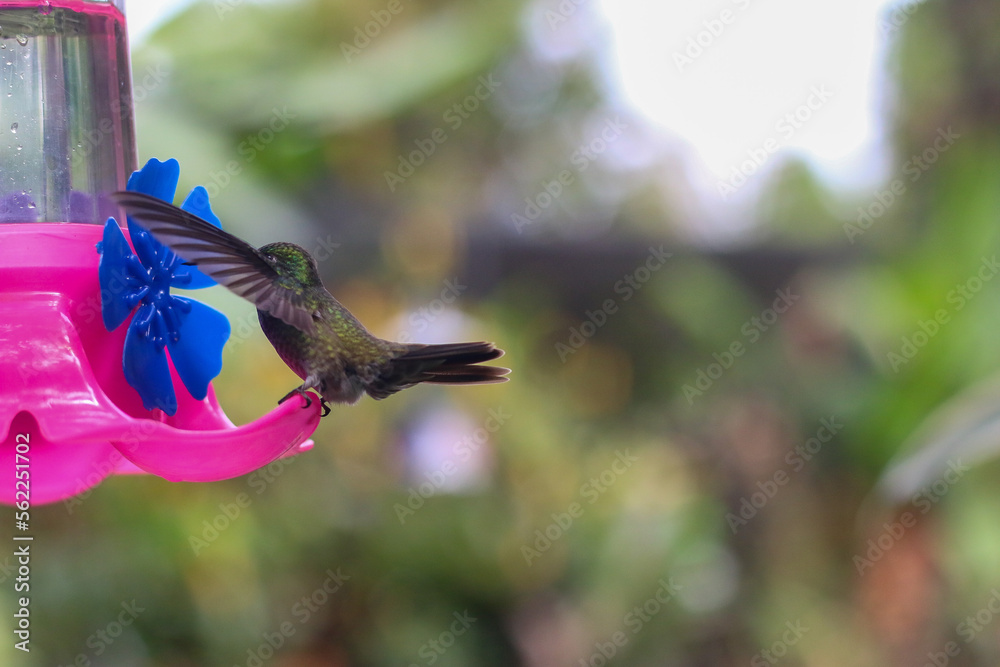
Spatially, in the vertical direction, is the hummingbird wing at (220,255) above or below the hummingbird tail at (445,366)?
above

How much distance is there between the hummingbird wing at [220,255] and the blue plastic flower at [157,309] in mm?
114

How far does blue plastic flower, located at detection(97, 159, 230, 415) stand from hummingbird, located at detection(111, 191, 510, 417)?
0.08 meters

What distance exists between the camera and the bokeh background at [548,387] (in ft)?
16.2

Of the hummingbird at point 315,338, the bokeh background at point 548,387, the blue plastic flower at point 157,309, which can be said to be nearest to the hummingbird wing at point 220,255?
the hummingbird at point 315,338

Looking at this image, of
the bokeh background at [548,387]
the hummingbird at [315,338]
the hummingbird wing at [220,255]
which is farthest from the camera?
the bokeh background at [548,387]

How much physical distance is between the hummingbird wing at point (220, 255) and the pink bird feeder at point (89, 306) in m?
0.17

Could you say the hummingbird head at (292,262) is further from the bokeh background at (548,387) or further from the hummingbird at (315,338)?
the bokeh background at (548,387)

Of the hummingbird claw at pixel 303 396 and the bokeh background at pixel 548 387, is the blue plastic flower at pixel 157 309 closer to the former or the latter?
the hummingbird claw at pixel 303 396

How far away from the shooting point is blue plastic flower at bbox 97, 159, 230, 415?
67.0 inches

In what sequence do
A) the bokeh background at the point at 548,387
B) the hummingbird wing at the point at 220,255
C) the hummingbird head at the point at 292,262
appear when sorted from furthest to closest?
Answer: the bokeh background at the point at 548,387 < the hummingbird head at the point at 292,262 < the hummingbird wing at the point at 220,255

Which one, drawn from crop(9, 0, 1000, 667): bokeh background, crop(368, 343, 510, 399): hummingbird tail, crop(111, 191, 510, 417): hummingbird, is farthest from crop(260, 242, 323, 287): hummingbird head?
crop(9, 0, 1000, 667): bokeh background

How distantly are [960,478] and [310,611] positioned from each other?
3809 mm

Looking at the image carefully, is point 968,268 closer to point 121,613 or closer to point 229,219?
point 229,219

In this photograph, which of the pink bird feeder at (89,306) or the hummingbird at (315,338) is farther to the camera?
the hummingbird at (315,338)
